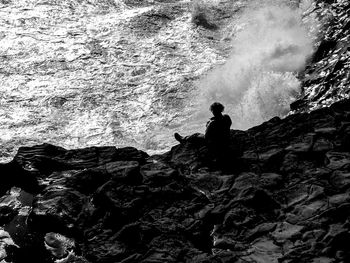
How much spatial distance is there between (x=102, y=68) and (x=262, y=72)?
653cm

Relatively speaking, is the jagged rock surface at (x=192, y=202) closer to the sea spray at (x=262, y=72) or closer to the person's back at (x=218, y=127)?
the person's back at (x=218, y=127)

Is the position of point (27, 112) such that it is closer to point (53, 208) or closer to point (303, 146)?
point (53, 208)

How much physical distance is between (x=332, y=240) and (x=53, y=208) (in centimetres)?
464

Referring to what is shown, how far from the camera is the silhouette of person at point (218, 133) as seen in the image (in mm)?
8602

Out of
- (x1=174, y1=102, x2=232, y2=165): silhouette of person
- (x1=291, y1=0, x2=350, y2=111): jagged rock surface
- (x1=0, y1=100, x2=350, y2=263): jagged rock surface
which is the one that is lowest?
(x1=0, y1=100, x2=350, y2=263): jagged rock surface

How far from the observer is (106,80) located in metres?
18.8

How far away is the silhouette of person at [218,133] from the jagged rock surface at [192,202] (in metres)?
0.25

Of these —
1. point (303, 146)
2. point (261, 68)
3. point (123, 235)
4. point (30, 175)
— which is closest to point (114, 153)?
point (30, 175)

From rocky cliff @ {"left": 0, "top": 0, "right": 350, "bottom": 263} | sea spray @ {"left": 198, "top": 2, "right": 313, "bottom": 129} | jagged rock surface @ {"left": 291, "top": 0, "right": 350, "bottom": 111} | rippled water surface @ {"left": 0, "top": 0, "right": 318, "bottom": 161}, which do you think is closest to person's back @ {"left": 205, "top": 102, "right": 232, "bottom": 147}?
rocky cliff @ {"left": 0, "top": 0, "right": 350, "bottom": 263}

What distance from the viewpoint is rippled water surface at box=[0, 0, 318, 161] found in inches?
634

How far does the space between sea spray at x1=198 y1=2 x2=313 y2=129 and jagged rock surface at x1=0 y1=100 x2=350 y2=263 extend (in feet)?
21.0

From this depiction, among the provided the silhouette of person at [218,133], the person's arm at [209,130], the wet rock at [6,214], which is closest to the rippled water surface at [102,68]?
the silhouette of person at [218,133]

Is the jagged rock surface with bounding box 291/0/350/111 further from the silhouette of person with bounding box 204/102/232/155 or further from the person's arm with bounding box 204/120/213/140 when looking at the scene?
the person's arm with bounding box 204/120/213/140

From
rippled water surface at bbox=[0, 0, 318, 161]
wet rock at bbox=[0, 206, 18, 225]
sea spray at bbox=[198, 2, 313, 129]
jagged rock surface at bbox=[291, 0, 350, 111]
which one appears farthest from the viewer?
rippled water surface at bbox=[0, 0, 318, 161]
